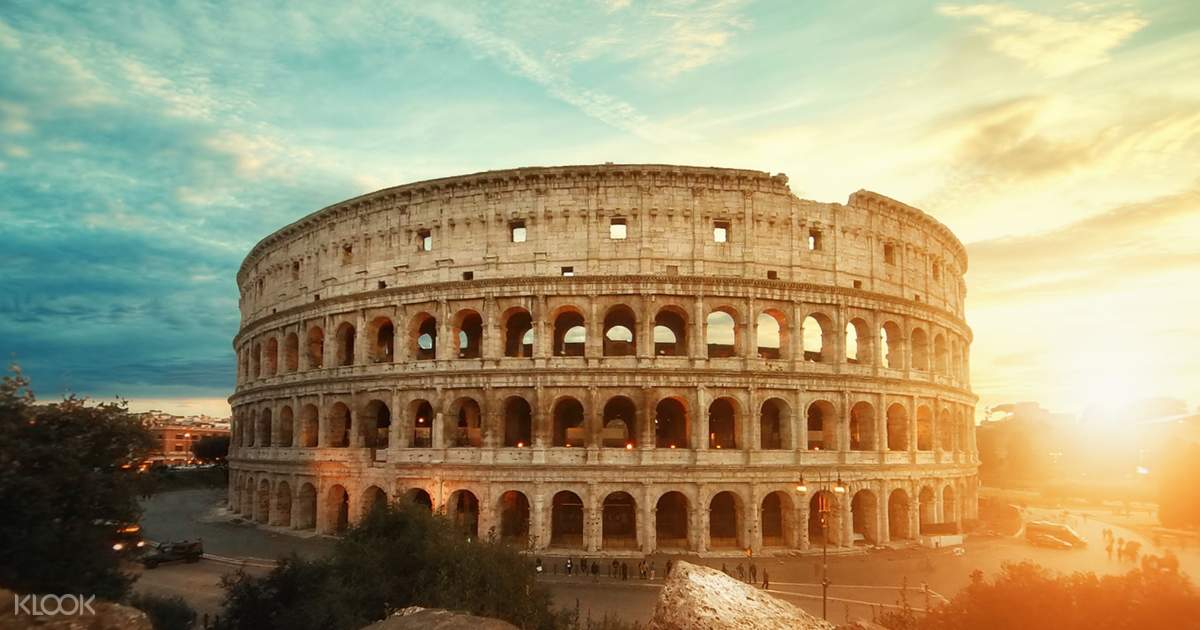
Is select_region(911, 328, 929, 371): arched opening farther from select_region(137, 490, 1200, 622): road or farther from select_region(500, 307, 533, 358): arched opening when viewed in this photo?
select_region(500, 307, 533, 358): arched opening

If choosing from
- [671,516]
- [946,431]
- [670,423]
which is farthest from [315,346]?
[946,431]

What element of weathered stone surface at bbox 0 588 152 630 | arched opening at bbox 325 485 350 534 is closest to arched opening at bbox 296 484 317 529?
arched opening at bbox 325 485 350 534

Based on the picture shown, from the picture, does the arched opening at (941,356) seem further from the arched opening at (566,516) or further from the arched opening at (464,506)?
the arched opening at (464,506)

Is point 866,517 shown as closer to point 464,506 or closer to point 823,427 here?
point 823,427

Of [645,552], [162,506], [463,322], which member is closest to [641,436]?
[645,552]

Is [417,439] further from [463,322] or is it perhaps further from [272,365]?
[272,365]
